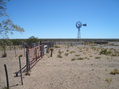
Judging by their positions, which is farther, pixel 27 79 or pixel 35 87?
pixel 27 79

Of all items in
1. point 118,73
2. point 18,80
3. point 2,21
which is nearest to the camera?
point 2,21

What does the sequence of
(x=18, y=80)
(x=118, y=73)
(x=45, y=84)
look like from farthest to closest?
1. (x=118, y=73)
2. (x=18, y=80)
3. (x=45, y=84)

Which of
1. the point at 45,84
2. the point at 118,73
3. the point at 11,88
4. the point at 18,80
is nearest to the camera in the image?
the point at 11,88

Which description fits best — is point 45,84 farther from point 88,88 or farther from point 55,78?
point 88,88

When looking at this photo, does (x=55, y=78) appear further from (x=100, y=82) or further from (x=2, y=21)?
(x=2, y=21)

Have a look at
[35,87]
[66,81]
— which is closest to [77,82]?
[66,81]

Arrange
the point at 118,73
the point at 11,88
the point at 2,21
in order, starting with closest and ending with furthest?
the point at 2,21
the point at 11,88
the point at 118,73

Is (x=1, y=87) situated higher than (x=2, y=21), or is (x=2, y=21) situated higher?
(x=2, y=21)

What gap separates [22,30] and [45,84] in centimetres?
272

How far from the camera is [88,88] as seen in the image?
5.39 m

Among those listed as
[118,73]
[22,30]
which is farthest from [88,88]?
[22,30]

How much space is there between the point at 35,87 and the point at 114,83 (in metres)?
3.74

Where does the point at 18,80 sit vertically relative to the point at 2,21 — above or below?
below

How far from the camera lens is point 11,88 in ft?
17.6
